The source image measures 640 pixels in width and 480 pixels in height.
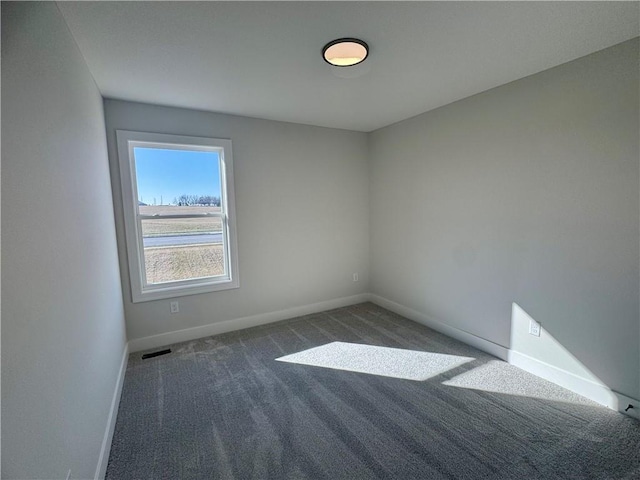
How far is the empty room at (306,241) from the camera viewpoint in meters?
1.31

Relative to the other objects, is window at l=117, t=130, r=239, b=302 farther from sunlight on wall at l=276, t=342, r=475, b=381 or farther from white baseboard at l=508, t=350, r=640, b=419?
white baseboard at l=508, t=350, r=640, b=419

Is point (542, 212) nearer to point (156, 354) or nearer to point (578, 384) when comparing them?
point (578, 384)

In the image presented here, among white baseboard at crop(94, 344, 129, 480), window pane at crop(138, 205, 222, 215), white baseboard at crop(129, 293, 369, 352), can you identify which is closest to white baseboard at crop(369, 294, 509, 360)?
white baseboard at crop(129, 293, 369, 352)

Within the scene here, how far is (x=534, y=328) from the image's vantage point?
2.44 m

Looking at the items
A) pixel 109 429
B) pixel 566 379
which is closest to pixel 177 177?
pixel 109 429

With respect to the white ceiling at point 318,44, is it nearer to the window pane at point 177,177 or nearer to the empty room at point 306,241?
the empty room at point 306,241

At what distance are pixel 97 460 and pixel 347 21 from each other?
2.67 meters

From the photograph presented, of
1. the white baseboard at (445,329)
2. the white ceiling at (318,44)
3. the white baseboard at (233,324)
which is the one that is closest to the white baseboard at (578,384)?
the white baseboard at (445,329)

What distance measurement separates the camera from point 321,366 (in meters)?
2.63

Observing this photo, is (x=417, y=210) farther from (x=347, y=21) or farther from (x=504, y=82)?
(x=347, y=21)

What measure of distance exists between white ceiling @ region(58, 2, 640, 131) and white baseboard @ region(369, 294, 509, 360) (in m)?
2.33

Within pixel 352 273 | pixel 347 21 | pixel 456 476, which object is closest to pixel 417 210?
pixel 352 273

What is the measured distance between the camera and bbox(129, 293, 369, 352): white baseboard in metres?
3.00

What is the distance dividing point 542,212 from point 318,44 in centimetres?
210
